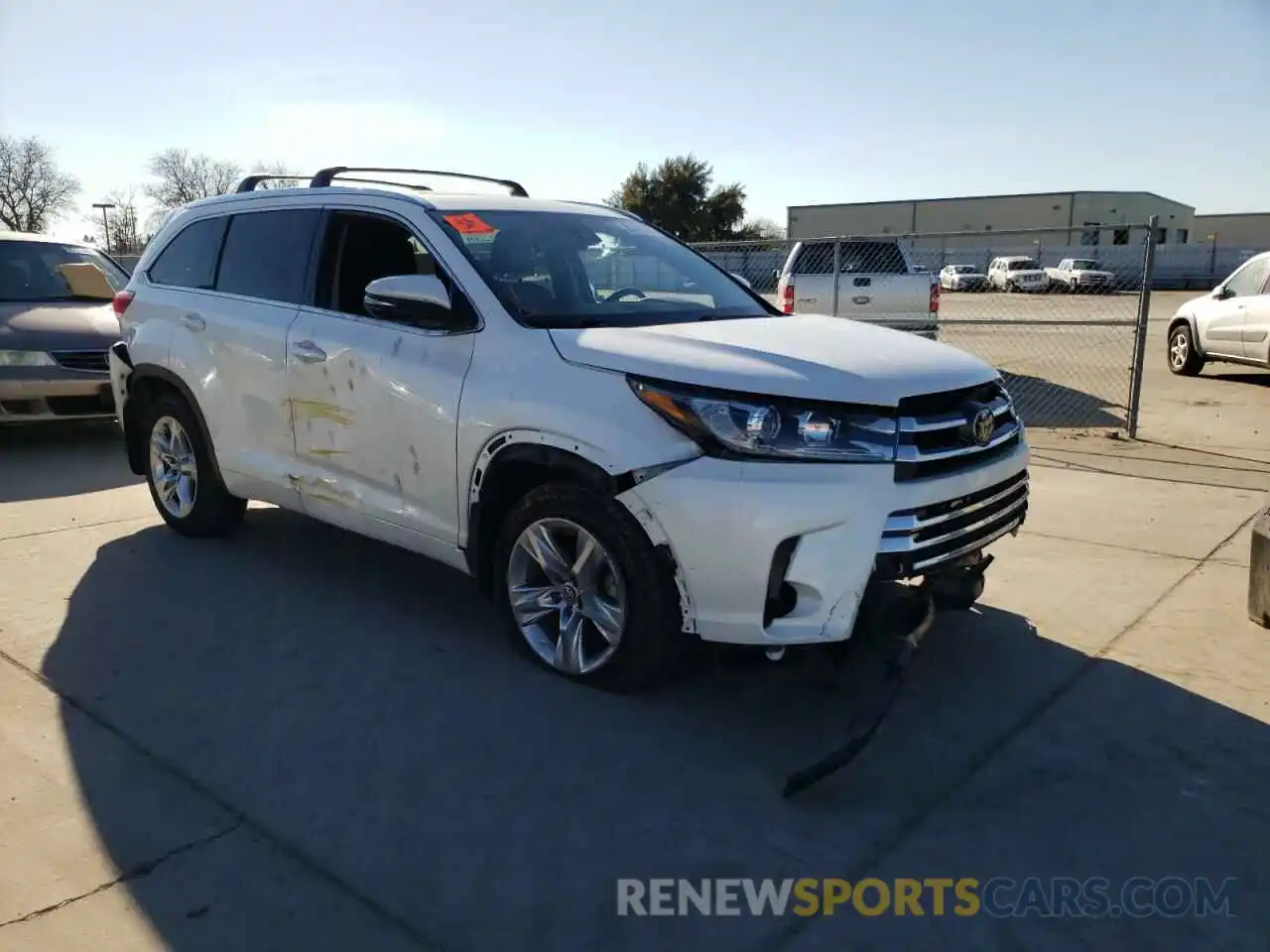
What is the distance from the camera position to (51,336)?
828 centimetres

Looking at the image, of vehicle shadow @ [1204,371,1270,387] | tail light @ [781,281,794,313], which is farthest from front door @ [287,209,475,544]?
vehicle shadow @ [1204,371,1270,387]

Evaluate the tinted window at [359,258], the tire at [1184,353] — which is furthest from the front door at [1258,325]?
the tinted window at [359,258]

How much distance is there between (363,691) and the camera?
3.90 metres

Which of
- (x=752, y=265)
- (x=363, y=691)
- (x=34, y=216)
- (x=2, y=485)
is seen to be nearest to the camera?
(x=363, y=691)

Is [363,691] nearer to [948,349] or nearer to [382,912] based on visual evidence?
[382,912]

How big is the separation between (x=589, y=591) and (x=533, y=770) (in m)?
0.70

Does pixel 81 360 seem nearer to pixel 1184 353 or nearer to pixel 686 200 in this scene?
pixel 1184 353

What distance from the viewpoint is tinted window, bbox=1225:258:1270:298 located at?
41.5 feet

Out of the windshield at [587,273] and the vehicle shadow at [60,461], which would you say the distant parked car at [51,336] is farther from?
the windshield at [587,273]

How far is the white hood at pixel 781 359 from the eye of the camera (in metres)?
3.33

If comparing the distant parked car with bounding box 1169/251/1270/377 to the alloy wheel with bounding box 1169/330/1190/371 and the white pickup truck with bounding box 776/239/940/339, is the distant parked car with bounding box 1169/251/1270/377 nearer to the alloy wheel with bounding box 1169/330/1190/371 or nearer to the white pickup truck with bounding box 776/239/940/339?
the alloy wheel with bounding box 1169/330/1190/371

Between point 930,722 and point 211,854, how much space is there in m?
2.42

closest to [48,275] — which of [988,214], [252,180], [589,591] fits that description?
[252,180]

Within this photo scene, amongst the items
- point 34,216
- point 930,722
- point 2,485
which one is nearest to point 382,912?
point 930,722
